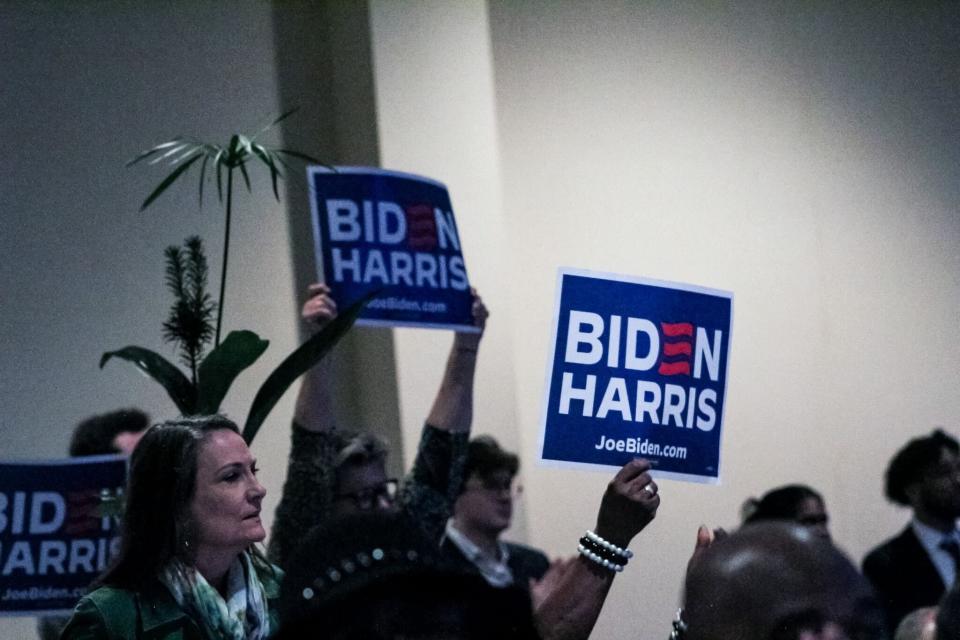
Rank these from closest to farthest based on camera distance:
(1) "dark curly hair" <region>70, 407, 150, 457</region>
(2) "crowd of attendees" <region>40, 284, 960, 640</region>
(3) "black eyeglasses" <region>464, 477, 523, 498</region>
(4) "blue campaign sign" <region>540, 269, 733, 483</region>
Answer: (2) "crowd of attendees" <region>40, 284, 960, 640</region> → (4) "blue campaign sign" <region>540, 269, 733, 483</region> → (1) "dark curly hair" <region>70, 407, 150, 457</region> → (3) "black eyeglasses" <region>464, 477, 523, 498</region>

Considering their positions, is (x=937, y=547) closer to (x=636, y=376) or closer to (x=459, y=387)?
(x=459, y=387)

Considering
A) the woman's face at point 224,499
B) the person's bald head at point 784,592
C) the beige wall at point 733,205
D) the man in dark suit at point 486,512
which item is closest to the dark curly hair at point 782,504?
the man in dark suit at point 486,512

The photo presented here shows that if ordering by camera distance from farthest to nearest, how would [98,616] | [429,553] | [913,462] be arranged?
[913,462], [98,616], [429,553]

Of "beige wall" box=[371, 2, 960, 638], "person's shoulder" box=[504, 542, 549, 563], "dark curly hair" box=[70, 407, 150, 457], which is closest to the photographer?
"dark curly hair" box=[70, 407, 150, 457]

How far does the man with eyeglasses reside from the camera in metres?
3.48

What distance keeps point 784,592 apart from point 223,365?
1.79 meters

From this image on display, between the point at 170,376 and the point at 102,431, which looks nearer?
the point at 170,376

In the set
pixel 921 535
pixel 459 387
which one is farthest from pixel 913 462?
pixel 459 387

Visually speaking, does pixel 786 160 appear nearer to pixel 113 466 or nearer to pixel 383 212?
pixel 383 212

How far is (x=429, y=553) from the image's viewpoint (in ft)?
3.81

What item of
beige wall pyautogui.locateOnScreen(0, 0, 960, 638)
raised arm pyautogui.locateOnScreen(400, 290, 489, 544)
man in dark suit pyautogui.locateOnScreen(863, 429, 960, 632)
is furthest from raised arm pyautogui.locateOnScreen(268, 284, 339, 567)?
man in dark suit pyautogui.locateOnScreen(863, 429, 960, 632)

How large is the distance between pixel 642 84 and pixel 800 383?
1.26 meters

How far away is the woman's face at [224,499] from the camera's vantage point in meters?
2.56

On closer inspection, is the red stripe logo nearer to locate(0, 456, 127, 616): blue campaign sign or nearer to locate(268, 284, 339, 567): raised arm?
locate(268, 284, 339, 567): raised arm
